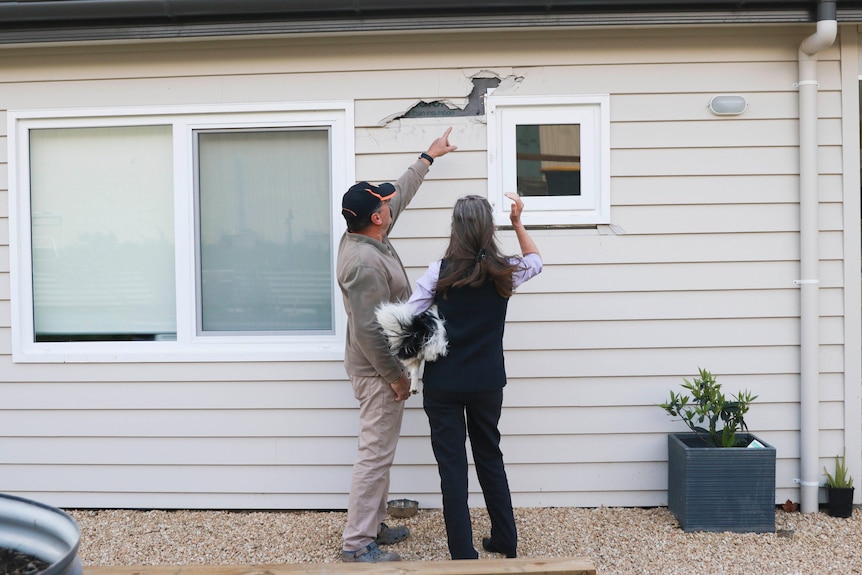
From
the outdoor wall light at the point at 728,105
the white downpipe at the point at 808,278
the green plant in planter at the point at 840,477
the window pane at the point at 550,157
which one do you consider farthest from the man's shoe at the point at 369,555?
the outdoor wall light at the point at 728,105

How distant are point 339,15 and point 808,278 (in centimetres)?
272

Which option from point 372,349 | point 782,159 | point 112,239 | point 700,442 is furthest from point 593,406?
point 112,239

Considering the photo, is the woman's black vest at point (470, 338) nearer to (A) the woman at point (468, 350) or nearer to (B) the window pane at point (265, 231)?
(A) the woman at point (468, 350)

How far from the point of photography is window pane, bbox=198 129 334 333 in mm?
4023

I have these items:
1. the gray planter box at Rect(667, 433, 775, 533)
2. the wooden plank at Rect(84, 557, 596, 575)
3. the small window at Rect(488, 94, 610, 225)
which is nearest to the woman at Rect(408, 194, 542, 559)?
the small window at Rect(488, 94, 610, 225)

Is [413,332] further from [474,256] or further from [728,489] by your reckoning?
[728,489]

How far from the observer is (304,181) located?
4027 mm

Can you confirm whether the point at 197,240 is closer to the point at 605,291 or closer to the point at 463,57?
the point at 463,57

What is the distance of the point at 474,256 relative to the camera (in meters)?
3.00

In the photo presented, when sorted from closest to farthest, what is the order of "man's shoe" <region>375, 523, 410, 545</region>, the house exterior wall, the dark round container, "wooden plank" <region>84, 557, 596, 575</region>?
the dark round container → "wooden plank" <region>84, 557, 596, 575</region> → "man's shoe" <region>375, 523, 410, 545</region> → the house exterior wall

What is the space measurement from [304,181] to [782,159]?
252cm

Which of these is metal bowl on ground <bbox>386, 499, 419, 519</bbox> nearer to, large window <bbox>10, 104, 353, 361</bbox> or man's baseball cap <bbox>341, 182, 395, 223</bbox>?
large window <bbox>10, 104, 353, 361</bbox>

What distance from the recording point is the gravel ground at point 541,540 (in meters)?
3.35

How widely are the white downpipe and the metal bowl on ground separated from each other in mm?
2032
